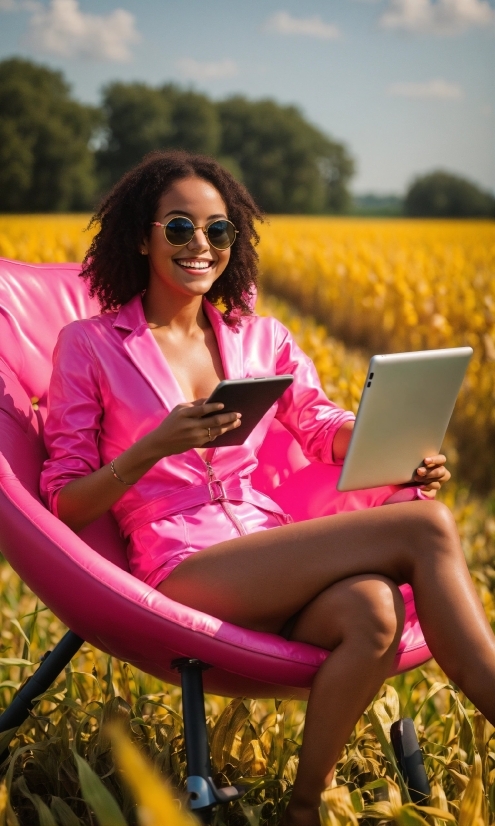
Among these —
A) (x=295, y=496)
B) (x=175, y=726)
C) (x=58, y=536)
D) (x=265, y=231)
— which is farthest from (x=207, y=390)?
(x=265, y=231)

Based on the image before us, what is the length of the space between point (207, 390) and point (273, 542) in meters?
0.47

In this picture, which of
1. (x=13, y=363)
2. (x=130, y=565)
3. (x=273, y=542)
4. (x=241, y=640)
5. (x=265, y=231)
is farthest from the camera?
(x=265, y=231)

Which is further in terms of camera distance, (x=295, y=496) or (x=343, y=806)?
(x=295, y=496)

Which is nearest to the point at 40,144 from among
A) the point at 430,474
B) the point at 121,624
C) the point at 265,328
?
the point at 265,328

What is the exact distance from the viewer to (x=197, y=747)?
64.7 inches

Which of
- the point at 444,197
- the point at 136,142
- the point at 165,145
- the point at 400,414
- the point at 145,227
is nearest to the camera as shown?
the point at 400,414

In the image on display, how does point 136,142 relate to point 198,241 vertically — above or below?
above

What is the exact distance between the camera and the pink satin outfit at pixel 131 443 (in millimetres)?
1883

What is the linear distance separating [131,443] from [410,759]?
2.94 ft

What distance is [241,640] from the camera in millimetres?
1652

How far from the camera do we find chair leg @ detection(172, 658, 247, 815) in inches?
61.7

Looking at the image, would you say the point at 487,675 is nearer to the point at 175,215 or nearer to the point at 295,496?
the point at 295,496

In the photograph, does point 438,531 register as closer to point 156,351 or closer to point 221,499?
point 221,499

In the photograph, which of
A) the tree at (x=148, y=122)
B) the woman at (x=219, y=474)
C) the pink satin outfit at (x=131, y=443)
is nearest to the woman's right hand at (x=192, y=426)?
the woman at (x=219, y=474)
